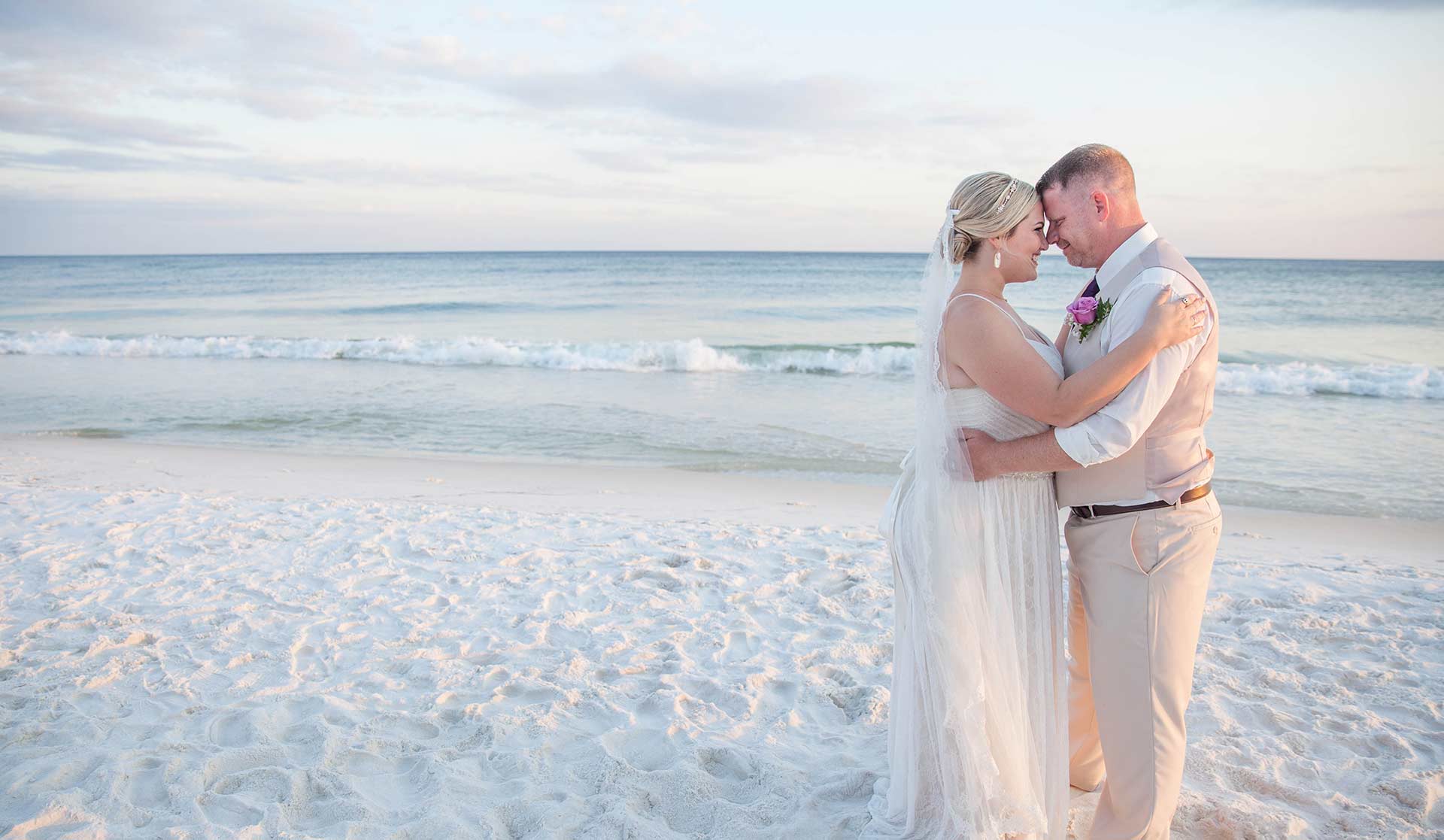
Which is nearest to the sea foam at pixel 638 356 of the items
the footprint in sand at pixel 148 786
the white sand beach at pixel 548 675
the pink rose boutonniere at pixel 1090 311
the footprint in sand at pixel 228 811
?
the white sand beach at pixel 548 675

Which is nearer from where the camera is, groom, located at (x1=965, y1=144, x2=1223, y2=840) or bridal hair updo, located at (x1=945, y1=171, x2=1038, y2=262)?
groom, located at (x1=965, y1=144, x2=1223, y2=840)

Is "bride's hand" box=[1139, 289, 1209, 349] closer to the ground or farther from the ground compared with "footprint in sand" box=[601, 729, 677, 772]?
farther from the ground

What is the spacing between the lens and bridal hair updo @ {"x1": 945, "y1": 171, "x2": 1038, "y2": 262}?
2.64 metres

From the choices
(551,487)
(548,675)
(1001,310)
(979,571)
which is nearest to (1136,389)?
(1001,310)

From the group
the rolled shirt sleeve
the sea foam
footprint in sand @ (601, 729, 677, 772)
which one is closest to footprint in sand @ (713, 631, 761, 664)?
footprint in sand @ (601, 729, 677, 772)

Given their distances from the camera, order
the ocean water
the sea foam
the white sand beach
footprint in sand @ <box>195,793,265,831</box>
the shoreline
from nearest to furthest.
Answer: footprint in sand @ <box>195,793,265,831</box> < the white sand beach < the shoreline < the ocean water < the sea foam

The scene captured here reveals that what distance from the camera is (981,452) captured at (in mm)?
2766

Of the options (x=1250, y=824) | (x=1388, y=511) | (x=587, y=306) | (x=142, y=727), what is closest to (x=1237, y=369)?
(x=1388, y=511)

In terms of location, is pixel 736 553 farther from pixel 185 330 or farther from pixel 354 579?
pixel 185 330

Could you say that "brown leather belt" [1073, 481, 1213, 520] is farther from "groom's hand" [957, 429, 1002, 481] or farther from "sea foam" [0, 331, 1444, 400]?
"sea foam" [0, 331, 1444, 400]

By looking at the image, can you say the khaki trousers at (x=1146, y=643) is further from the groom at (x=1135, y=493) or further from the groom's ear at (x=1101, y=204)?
the groom's ear at (x=1101, y=204)

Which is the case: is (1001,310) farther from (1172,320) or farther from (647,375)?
(647,375)

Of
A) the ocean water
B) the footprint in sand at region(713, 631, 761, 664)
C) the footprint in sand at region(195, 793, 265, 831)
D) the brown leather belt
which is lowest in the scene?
the footprint in sand at region(713, 631, 761, 664)

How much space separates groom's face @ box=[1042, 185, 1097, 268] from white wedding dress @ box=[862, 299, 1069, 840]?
11.5 inches
